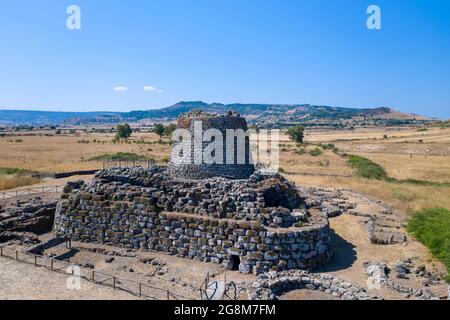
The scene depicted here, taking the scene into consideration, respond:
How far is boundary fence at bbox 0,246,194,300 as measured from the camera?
31.4 feet

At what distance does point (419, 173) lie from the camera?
42719mm

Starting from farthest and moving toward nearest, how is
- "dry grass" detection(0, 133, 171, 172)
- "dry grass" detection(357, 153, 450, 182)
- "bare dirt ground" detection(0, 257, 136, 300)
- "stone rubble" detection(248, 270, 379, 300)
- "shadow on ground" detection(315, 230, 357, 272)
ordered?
1. "dry grass" detection(0, 133, 171, 172)
2. "dry grass" detection(357, 153, 450, 182)
3. "shadow on ground" detection(315, 230, 357, 272)
4. "stone rubble" detection(248, 270, 379, 300)
5. "bare dirt ground" detection(0, 257, 136, 300)

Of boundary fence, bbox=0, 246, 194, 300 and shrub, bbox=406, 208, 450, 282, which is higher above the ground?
boundary fence, bbox=0, 246, 194, 300

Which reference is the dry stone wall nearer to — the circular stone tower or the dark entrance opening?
the dark entrance opening

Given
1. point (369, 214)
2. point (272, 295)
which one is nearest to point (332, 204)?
point (369, 214)

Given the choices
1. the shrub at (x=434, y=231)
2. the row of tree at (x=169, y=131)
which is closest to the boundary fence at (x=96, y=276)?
the shrub at (x=434, y=231)

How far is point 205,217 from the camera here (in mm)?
13016

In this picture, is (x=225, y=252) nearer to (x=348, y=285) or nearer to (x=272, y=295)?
(x=272, y=295)

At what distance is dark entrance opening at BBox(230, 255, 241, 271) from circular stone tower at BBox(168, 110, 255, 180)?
182 inches

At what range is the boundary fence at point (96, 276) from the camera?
957 centimetres

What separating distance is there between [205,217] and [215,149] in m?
4.21

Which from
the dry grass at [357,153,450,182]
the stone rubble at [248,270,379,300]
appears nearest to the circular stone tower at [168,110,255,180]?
the stone rubble at [248,270,379,300]

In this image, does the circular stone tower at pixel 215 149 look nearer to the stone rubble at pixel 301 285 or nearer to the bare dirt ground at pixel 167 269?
the bare dirt ground at pixel 167 269
